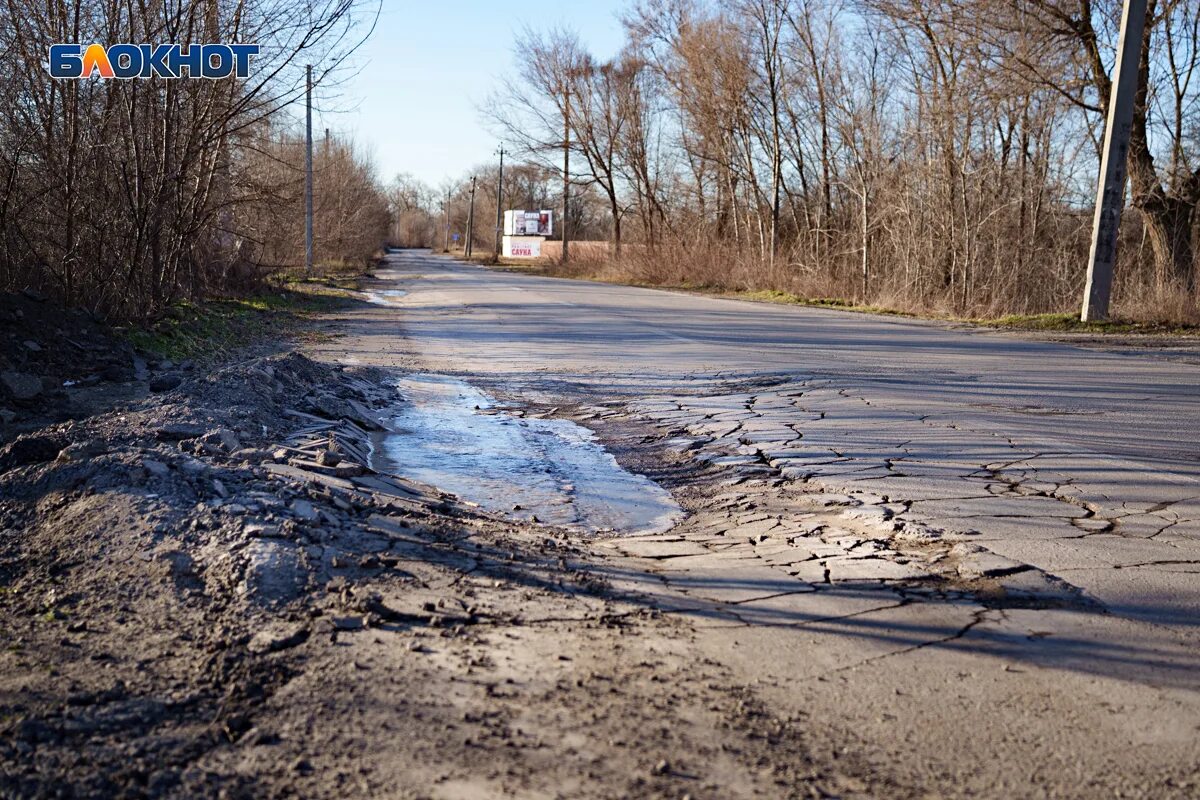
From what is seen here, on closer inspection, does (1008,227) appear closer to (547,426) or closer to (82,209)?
(547,426)

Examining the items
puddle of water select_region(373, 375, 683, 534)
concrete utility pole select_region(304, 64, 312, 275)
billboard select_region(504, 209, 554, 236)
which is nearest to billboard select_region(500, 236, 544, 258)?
billboard select_region(504, 209, 554, 236)

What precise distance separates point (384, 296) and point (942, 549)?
77.0 ft

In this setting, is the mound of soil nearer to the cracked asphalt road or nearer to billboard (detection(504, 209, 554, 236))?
the cracked asphalt road

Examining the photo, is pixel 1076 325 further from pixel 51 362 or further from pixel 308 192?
pixel 308 192

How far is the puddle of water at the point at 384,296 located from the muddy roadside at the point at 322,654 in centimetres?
1891

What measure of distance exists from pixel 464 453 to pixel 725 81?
98.7 ft

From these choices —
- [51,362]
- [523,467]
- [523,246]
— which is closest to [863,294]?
[523,467]

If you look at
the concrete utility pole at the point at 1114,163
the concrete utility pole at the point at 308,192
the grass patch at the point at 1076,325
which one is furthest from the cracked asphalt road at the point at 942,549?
the concrete utility pole at the point at 308,192

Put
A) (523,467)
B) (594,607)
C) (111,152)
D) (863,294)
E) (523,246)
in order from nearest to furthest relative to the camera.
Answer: (594,607) < (523,467) < (111,152) < (863,294) < (523,246)

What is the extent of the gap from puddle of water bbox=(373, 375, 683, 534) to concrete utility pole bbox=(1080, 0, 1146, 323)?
11166 millimetres

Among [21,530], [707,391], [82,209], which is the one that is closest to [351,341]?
[82,209]

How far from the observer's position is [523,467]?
6660 mm

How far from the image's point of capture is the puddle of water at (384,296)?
23712 millimetres

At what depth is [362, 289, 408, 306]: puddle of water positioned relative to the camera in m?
23.7
